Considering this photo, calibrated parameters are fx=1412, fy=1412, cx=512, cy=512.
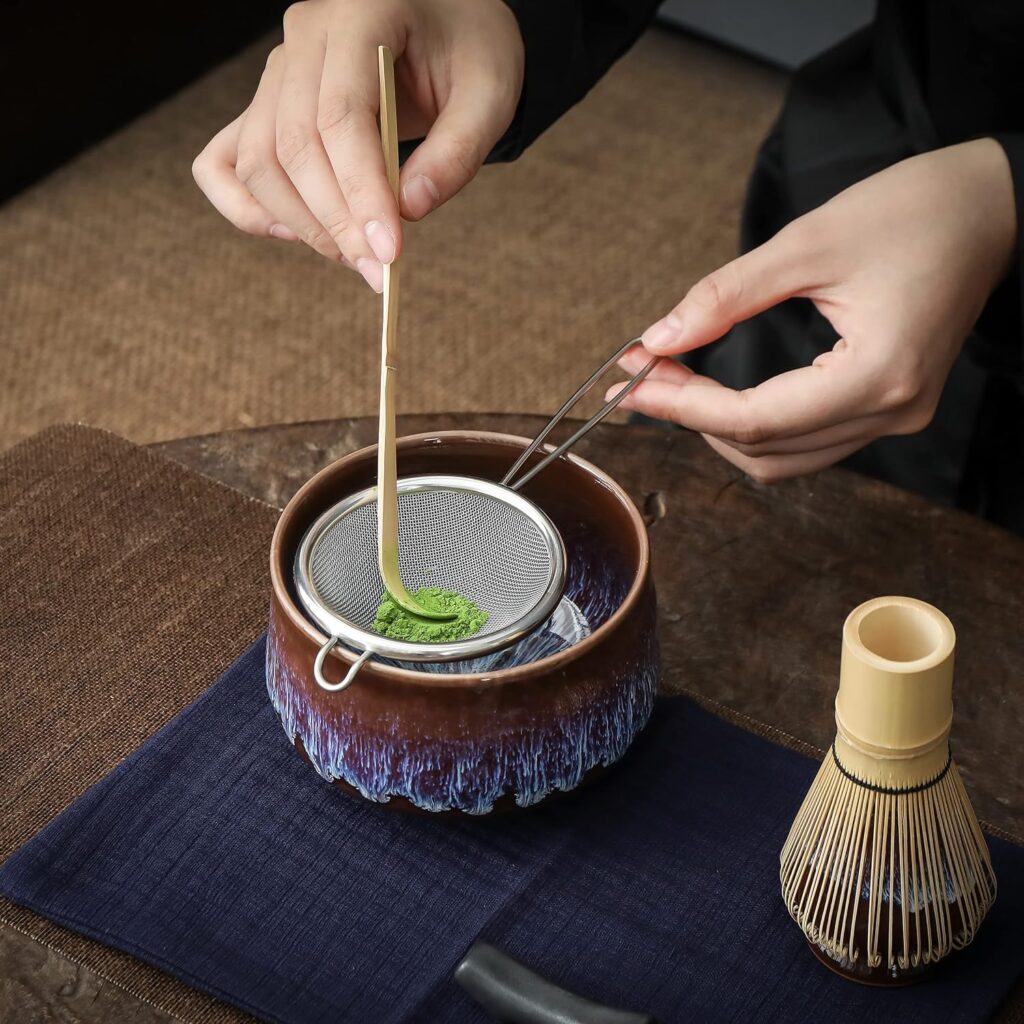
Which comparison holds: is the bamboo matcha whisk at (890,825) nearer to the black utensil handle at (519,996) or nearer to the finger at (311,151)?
the black utensil handle at (519,996)

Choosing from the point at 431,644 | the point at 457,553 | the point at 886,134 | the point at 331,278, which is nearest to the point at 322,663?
the point at 431,644

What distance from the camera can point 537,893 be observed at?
2.50 ft

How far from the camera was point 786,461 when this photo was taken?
972mm

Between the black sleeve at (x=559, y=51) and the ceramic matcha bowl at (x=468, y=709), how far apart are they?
424 millimetres

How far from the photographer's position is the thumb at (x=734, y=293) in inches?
35.7

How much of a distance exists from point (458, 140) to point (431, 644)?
15.6 inches

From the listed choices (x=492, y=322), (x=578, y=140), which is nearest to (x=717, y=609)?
(x=492, y=322)

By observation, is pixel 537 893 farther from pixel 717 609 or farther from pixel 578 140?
pixel 578 140

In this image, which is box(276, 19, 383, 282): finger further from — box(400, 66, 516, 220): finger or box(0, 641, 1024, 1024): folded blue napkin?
box(0, 641, 1024, 1024): folded blue napkin

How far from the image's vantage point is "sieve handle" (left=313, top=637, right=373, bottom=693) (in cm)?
71

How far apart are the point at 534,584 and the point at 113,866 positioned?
0.92 ft

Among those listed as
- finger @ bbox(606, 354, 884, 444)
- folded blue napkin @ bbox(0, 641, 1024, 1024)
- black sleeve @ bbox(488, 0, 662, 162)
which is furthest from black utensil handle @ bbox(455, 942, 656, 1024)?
black sleeve @ bbox(488, 0, 662, 162)

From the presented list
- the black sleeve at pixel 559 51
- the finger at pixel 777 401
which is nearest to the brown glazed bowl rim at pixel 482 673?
the finger at pixel 777 401

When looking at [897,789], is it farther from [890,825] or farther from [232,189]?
[232,189]
